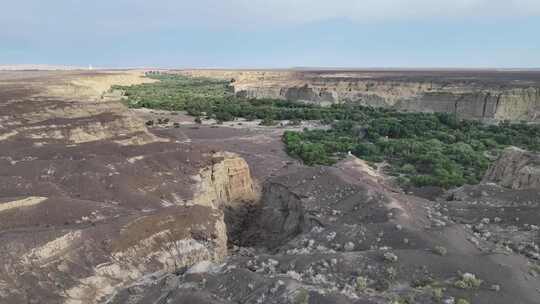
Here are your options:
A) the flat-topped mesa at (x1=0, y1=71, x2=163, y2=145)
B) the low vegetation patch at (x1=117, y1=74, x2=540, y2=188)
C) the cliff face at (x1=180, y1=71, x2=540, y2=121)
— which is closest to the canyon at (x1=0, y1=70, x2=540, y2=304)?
the flat-topped mesa at (x1=0, y1=71, x2=163, y2=145)

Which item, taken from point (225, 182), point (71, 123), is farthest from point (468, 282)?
point (71, 123)

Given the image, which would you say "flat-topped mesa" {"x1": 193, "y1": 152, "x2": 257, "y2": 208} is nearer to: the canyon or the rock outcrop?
the canyon

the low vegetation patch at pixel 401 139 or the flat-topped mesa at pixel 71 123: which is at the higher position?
the flat-topped mesa at pixel 71 123

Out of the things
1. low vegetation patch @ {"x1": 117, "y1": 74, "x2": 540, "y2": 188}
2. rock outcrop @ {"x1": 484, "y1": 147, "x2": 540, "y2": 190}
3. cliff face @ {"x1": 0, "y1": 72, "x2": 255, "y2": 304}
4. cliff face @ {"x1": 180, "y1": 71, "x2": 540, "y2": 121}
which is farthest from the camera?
cliff face @ {"x1": 180, "y1": 71, "x2": 540, "y2": 121}

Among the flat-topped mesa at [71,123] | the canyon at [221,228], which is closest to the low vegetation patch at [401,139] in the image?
the canyon at [221,228]

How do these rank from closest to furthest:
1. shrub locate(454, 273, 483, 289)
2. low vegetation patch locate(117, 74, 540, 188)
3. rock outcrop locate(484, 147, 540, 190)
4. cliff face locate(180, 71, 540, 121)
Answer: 1. shrub locate(454, 273, 483, 289)
2. rock outcrop locate(484, 147, 540, 190)
3. low vegetation patch locate(117, 74, 540, 188)
4. cliff face locate(180, 71, 540, 121)

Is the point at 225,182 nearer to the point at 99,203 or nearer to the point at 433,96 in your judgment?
the point at 99,203

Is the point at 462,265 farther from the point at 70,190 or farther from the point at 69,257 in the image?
the point at 70,190

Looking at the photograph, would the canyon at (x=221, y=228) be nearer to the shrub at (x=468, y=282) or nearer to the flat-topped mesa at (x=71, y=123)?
the shrub at (x=468, y=282)
